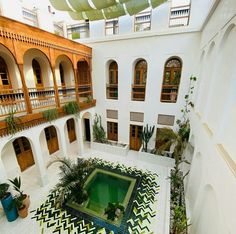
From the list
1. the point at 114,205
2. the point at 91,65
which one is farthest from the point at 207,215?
the point at 91,65

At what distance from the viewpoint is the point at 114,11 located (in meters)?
6.96

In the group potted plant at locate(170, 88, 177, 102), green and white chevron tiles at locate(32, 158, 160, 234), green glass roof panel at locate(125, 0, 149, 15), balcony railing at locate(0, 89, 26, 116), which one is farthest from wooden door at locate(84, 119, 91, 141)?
green glass roof panel at locate(125, 0, 149, 15)

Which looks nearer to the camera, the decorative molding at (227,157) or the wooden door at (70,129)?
the decorative molding at (227,157)

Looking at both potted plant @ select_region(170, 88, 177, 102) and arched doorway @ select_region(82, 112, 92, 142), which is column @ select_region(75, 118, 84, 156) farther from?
potted plant @ select_region(170, 88, 177, 102)

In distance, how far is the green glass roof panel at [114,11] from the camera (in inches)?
264

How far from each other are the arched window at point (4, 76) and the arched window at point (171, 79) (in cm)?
786

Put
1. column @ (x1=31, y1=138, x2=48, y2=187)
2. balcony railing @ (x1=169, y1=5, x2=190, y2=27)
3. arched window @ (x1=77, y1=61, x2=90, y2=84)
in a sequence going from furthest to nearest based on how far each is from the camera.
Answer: arched window @ (x1=77, y1=61, x2=90, y2=84), balcony railing @ (x1=169, y1=5, x2=190, y2=27), column @ (x1=31, y1=138, x2=48, y2=187)

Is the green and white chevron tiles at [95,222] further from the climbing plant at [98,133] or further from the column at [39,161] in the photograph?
the climbing plant at [98,133]

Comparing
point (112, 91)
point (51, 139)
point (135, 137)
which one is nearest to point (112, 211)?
point (135, 137)

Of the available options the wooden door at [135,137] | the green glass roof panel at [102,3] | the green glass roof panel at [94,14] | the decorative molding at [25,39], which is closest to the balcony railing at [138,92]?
the wooden door at [135,137]

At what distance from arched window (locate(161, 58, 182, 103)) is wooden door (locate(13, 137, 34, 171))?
797 centimetres

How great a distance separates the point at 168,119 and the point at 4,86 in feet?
27.7

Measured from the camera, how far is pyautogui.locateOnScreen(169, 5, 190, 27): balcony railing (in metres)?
6.61

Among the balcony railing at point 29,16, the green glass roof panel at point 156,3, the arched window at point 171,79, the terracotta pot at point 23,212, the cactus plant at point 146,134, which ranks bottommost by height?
the terracotta pot at point 23,212
